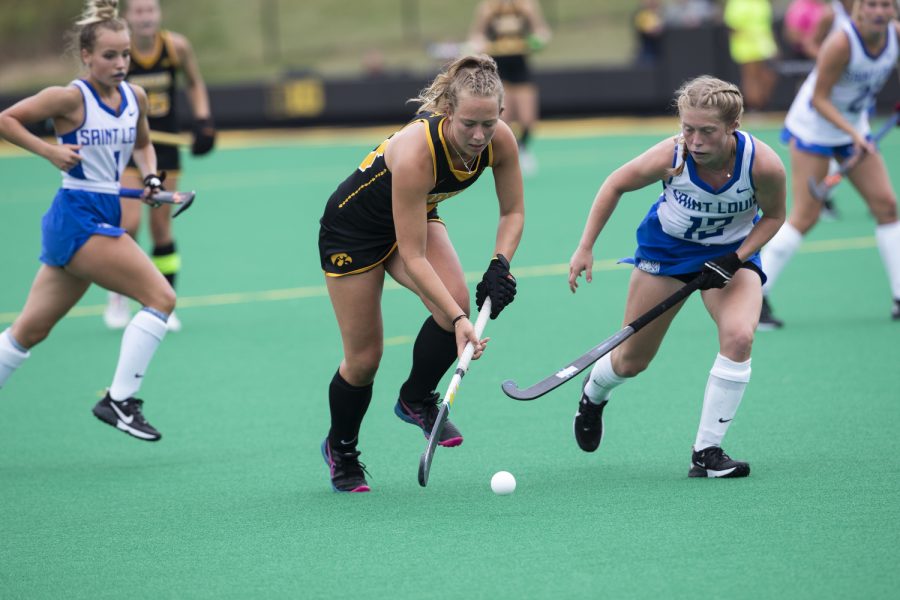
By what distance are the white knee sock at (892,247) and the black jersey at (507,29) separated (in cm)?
643

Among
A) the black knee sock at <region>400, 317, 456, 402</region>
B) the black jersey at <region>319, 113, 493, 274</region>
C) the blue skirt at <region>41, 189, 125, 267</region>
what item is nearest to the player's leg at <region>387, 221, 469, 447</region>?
the black knee sock at <region>400, 317, 456, 402</region>

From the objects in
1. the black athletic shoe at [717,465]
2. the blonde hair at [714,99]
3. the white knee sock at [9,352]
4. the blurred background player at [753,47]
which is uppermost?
the blonde hair at [714,99]

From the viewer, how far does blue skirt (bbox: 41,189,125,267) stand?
502cm

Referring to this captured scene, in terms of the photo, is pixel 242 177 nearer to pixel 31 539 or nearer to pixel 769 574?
pixel 31 539

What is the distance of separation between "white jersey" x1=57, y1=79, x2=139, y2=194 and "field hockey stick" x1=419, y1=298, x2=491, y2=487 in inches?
70.8

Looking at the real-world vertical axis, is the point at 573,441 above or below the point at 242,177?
above

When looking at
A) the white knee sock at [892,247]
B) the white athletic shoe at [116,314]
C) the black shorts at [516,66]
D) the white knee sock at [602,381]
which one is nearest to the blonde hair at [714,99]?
the white knee sock at [602,381]

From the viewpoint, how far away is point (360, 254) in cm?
431

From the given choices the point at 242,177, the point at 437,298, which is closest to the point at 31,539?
the point at 437,298

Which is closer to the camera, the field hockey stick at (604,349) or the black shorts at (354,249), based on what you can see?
the black shorts at (354,249)

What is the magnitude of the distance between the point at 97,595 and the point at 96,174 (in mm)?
2111

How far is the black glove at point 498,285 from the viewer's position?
422 centimetres

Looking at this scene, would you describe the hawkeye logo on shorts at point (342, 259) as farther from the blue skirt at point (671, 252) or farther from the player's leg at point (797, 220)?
the player's leg at point (797, 220)

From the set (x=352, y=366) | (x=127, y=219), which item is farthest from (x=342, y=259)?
(x=127, y=219)
